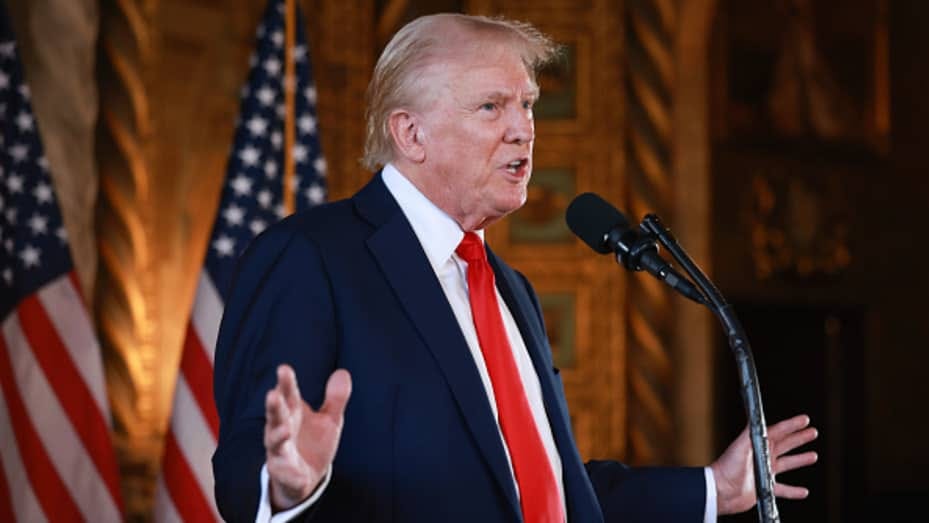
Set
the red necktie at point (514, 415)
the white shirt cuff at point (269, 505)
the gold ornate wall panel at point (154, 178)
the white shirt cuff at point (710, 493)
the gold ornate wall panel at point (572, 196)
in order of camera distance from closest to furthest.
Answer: the white shirt cuff at point (269, 505) < the red necktie at point (514, 415) < the white shirt cuff at point (710, 493) < the gold ornate wall panel at point (154, 178) < the gold ornate wall panel at point (572, 196)

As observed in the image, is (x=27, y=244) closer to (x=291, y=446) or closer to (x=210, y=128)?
(x=210, y=128)

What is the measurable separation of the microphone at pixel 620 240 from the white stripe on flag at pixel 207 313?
2.47 m

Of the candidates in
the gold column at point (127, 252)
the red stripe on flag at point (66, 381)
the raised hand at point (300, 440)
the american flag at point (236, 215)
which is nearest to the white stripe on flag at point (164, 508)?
the american flag at point (236, 215)

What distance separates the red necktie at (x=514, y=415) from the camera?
7.30 feet

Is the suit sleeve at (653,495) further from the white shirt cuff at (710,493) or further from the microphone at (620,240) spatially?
the microphone at (620,240)

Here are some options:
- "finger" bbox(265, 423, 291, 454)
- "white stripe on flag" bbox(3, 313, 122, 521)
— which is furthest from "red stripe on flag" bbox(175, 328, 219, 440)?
"finger" bbox(265, 423, 291, 454)

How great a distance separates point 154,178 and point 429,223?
3.20 m

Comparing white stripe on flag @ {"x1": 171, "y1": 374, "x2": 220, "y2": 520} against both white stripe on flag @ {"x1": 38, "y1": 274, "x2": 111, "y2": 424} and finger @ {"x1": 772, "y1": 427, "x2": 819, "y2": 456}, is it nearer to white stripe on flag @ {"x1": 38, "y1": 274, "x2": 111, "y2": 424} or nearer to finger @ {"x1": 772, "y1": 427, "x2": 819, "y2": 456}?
white stripe on flag @ {"x1": 38, "y1": 274, "x2": 111, "y2": 424}

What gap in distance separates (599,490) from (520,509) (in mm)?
451

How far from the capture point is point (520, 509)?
2.17 m

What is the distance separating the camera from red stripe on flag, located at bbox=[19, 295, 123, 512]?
14.1ft

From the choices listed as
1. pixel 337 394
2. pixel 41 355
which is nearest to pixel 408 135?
pixel 337 394

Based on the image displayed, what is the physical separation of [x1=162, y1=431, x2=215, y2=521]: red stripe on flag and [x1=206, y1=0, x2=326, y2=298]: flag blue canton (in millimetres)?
548

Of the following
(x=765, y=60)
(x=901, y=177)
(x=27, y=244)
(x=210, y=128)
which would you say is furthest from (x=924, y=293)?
(x=27, y=244)
